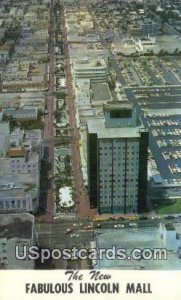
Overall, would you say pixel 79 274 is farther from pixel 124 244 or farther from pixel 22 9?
pixel 22 9

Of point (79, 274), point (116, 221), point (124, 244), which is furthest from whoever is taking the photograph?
point (116, 221)

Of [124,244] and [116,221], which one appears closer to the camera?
[124,244]

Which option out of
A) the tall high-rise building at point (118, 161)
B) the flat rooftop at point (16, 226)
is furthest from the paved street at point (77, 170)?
the flat rooftop at point (16, 226)

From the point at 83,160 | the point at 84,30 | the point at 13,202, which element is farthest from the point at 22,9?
the point at 13,202
